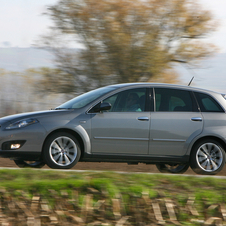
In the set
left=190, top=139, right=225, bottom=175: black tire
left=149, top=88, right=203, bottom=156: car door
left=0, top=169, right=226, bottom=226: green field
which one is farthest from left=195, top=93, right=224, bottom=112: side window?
left=0, top=169, right=226, bottom=226: green field

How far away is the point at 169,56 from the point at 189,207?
14.5 m

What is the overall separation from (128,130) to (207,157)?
1487 millimetres

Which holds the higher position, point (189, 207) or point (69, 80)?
point (69, 80)

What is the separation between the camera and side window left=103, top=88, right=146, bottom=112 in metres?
7.07

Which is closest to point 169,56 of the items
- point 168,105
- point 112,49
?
point 112,49

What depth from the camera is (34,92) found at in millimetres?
19203

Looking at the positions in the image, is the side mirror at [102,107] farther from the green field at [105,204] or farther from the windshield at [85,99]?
the green field at [105,204]

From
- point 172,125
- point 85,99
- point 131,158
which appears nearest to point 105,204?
point 131,158

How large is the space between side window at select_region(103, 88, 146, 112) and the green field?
10.0 feet

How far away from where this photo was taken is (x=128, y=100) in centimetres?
718

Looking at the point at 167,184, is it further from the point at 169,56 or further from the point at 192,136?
the point at 169,56

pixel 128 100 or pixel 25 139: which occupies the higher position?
pixel 128 100

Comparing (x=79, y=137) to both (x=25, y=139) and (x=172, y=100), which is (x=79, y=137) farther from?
(x=172, y=100)

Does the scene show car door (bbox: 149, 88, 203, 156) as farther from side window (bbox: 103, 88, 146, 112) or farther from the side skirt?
side window (bbox: 103, 88, 146, 112)
